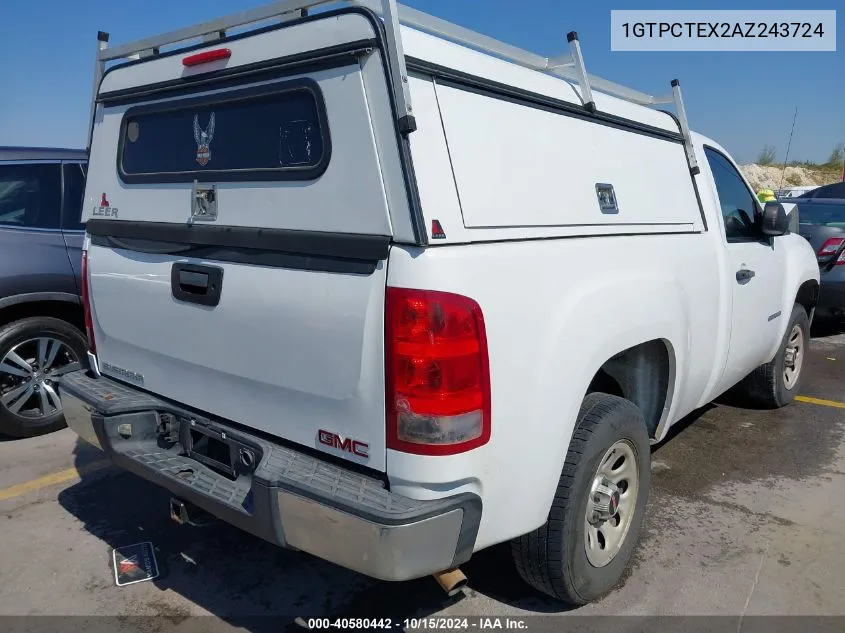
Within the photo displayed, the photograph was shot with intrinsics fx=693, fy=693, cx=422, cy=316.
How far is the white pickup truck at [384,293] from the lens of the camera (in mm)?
2105

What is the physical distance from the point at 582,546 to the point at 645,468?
60 cm

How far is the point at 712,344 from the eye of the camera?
3.72 m

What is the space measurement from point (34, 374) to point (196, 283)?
2546mm

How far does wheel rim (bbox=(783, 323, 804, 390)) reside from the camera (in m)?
5.44

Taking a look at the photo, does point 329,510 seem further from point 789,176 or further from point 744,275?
point 789,176

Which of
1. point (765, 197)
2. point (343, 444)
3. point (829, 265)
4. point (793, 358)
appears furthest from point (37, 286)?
point (829, 265)

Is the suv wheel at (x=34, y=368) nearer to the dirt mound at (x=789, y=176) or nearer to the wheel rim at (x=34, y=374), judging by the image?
the wheel rim at (x=34, y=374)

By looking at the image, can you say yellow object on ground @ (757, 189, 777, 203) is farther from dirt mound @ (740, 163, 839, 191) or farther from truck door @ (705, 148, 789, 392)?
dirt mound @ (740, 163, 839, 191)

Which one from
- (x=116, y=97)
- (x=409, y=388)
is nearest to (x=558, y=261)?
(x=409, y=388)

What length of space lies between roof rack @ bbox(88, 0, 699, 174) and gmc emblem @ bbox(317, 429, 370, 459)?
1001 mm

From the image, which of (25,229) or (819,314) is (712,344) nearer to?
(25,229)

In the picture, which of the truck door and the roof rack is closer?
the roof rack

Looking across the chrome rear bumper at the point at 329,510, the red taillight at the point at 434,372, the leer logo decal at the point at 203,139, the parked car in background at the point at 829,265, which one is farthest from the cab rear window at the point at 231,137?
the parked car in background at the point at 829,265

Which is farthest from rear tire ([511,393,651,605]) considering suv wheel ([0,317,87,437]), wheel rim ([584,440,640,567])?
suv wheel ([0,317,87,437])
